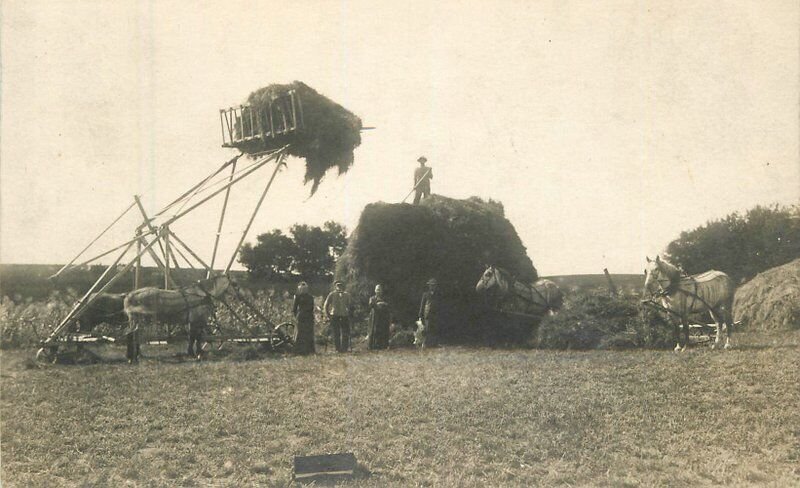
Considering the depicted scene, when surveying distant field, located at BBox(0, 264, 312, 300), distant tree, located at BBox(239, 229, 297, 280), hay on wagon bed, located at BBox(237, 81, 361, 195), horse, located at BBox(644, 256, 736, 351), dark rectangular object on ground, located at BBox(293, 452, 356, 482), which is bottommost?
dark rectangular object on ground, located at BBox(293, 452, 356, 482)

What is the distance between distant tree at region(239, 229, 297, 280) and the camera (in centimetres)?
2656

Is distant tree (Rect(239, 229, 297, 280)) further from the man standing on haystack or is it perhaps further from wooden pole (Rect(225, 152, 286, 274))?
wooden pole (Rect(225, 152, 286, 274))

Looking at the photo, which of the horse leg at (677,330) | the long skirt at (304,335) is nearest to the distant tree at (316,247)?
the long skirt at (304,335)

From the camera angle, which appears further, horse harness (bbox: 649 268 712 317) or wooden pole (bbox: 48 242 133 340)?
horse harness (bbox: 649 268 712 317)

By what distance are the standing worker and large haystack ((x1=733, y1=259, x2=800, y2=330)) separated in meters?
10.0

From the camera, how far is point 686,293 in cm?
1349

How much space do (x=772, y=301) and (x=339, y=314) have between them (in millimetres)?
10425

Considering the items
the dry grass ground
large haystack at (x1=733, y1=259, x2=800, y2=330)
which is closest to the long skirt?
the dry grass ground

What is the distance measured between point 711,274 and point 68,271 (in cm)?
1272

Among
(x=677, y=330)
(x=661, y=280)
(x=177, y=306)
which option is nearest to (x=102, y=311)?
(x=177, y=306)

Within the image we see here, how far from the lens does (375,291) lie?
16047 mm

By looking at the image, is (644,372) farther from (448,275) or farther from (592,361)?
(448,275)

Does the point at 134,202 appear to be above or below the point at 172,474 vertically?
above

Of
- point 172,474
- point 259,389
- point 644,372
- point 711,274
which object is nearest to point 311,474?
point 172,474
